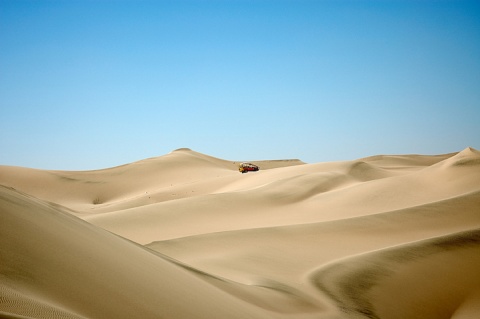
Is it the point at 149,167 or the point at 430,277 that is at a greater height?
the point at 149,167

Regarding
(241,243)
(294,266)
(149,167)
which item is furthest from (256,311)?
(149,167)

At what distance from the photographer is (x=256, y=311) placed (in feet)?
20.7

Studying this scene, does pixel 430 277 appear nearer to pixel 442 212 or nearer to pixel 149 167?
pixel 442 212

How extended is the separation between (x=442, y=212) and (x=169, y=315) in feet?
38.6

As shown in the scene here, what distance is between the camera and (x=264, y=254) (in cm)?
1144

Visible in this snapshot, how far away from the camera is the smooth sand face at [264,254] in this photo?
184 inches

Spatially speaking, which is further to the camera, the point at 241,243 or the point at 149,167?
the point at 149,167

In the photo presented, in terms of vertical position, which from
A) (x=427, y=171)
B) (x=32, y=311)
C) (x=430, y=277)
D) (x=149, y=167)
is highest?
(x=149, y=167)

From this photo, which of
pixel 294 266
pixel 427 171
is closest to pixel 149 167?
pixel 427 171

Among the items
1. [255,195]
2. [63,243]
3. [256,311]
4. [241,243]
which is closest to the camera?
[63,243]

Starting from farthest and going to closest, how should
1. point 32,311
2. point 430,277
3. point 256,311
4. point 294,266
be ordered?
point 294,266
point 430,277
point 256,311
point 32,311

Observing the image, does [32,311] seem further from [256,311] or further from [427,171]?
[427,171]

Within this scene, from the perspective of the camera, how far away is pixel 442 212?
14828 mm

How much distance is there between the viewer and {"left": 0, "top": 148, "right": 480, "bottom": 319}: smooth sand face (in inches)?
184
